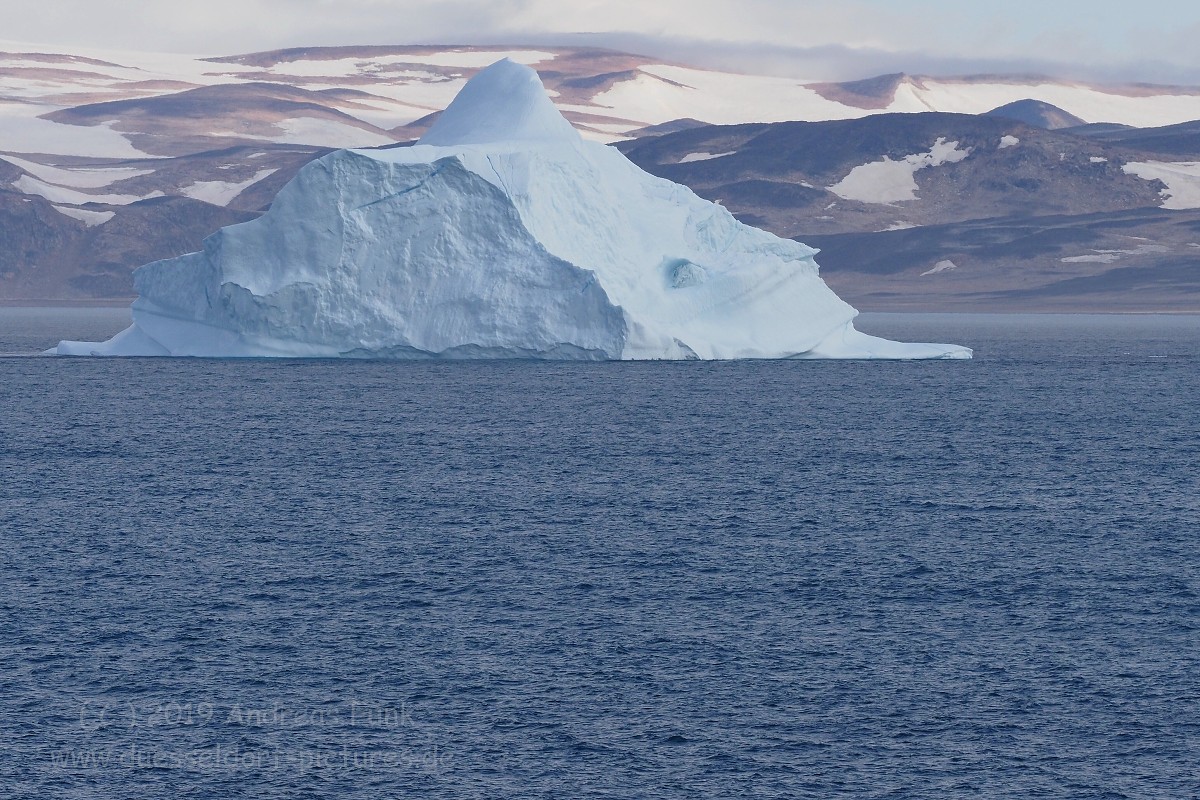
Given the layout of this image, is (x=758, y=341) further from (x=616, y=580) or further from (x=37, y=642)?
(x=37, y=642)

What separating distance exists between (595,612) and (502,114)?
155 feet

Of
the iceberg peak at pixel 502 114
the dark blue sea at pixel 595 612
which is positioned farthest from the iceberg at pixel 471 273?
the dark blue sea at pixel 595 612

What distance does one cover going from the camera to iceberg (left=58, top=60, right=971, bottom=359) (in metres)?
57.6

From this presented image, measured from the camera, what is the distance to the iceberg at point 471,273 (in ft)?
189

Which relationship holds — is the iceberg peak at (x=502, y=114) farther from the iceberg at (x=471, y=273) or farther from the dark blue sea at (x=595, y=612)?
the dark blue sea at (x=595, y=612)

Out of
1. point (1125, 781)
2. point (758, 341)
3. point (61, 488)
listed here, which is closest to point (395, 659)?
point (1125, 781)

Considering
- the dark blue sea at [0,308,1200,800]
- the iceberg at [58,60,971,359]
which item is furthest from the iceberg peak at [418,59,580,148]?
the dark blue sea at [0,308,1200,800]

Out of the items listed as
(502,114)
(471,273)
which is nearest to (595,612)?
(471,273)

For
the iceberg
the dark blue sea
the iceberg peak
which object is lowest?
the dark blue sea

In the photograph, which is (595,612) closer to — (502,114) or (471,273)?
(471,273)

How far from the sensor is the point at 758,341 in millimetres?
63625

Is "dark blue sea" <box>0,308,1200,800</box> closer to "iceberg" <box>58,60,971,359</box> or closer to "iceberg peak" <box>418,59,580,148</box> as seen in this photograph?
"iceberg" <box>58,60,971,359</box>

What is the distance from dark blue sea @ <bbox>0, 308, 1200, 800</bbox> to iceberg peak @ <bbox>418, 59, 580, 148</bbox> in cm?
2308

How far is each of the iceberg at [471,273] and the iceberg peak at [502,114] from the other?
376 millimetres
